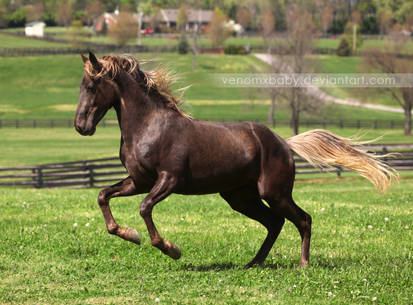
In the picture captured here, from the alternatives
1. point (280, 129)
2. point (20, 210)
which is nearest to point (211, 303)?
point (20, 210)

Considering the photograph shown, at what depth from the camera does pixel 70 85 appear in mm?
100312

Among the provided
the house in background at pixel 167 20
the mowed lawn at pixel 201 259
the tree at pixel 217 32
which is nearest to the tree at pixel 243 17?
the house in background at pixel 167 20

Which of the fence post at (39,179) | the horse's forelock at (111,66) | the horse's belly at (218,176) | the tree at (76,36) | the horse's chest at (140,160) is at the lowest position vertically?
the fence post at (39,179)

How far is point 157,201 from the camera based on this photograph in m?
7.61

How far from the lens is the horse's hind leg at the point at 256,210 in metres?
8.72

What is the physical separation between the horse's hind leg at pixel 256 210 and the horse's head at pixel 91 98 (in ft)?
6.87

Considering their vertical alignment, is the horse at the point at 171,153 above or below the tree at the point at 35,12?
below

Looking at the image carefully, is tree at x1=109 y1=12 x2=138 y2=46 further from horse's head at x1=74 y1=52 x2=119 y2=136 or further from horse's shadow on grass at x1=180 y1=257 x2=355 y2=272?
→ horse's head at x1=74 y1=52 x2=119 y2=136

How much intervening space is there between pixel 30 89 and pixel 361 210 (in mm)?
89267

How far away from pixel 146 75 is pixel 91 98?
856 mm

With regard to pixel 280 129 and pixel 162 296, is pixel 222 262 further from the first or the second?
pixel 280 129

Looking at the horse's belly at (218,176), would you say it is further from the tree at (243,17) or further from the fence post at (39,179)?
the tree at (243,17)

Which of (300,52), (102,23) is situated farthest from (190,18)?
(300,52)

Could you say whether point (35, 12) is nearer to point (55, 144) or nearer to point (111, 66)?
point (55, 144)
